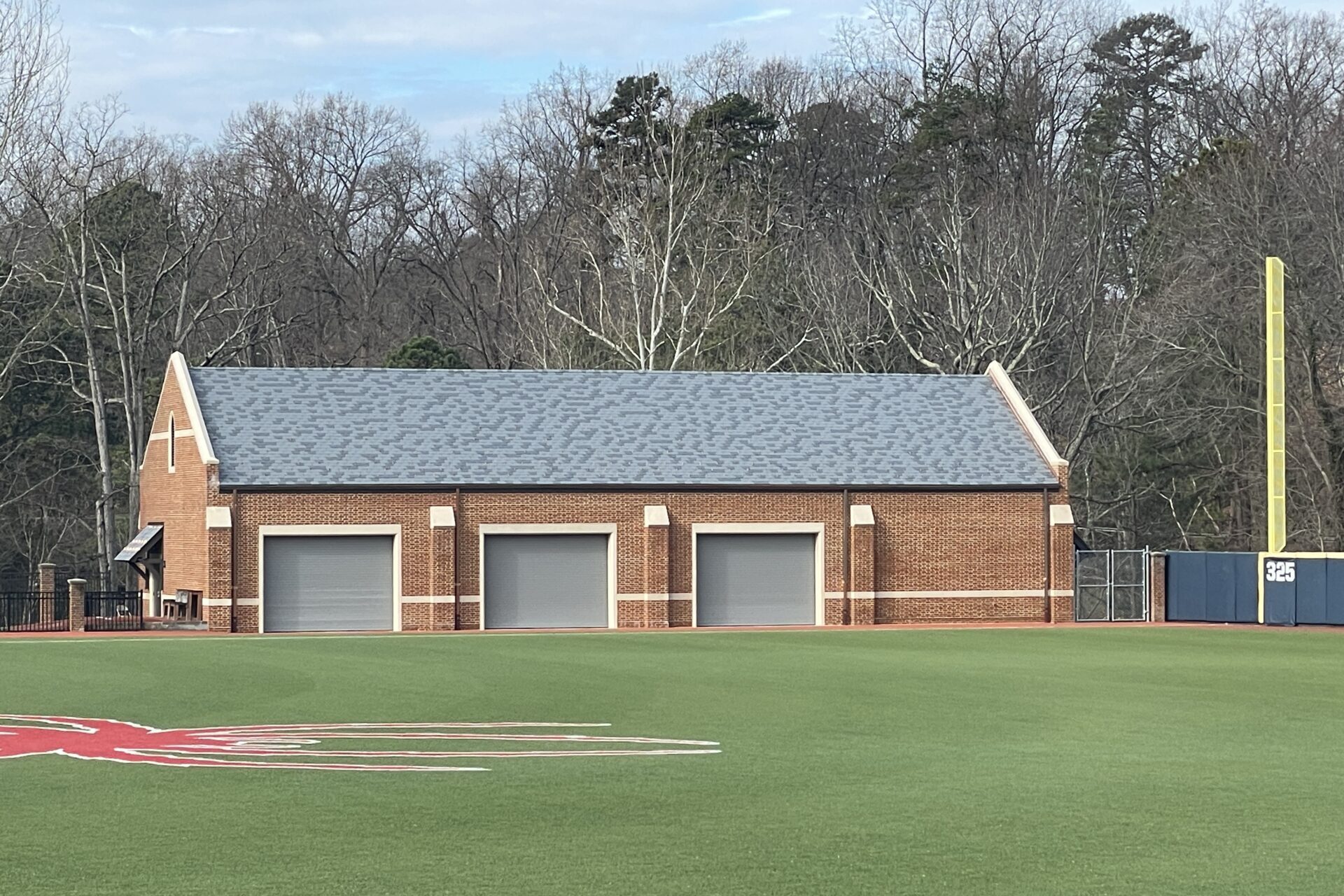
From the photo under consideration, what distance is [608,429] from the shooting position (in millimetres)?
53062

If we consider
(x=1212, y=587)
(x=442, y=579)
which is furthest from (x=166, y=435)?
(x=1212, y=587)

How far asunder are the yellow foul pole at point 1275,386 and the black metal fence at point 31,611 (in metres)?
31.4

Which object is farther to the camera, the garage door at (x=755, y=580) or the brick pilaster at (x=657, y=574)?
the garage door at (x=755, y=580)

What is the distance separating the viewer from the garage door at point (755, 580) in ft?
168

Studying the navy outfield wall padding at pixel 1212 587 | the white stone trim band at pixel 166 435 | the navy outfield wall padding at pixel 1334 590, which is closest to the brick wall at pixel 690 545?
the navy outfield wall padding at pixel 1212 587

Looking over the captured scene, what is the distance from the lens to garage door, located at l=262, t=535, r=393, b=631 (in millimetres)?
48719

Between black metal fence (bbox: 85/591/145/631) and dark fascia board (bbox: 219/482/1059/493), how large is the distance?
4.21 m

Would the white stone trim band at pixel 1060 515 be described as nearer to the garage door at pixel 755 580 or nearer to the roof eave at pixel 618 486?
the roof eave at pixel 618 486

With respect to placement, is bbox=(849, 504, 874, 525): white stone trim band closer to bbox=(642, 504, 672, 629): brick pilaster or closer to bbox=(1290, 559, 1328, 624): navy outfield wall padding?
bbox=(642, 504, 672, 629): brick pilaster

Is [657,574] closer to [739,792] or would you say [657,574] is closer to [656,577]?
[656,577]

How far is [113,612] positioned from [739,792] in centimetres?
3729

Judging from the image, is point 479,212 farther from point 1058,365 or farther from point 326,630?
point 326,630

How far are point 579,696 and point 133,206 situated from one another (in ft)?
165

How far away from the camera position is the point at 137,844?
1398cm
